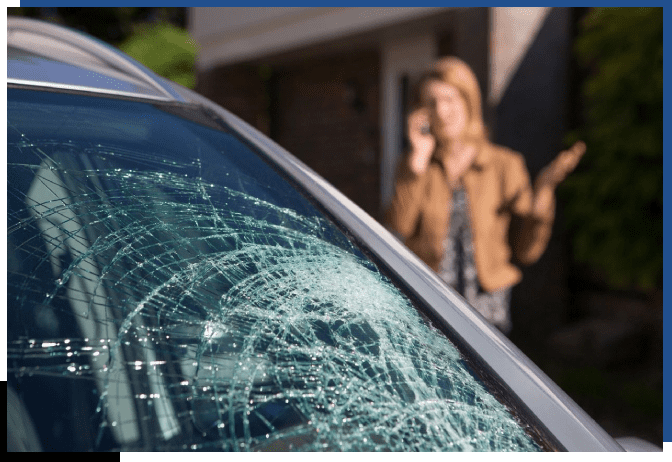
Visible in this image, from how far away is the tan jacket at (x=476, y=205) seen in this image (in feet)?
9.81

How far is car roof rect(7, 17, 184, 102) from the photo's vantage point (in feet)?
3.69

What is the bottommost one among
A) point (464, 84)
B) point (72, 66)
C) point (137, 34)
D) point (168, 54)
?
point (72, 66)

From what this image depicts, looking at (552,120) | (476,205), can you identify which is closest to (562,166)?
(476,205)

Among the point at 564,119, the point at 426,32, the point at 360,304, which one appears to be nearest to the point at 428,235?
the point at 360,304

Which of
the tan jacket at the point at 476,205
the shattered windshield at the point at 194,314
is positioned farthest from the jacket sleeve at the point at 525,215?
the shattered windshield at the point at 194,314

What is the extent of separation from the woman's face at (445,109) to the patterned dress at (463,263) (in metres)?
0.25

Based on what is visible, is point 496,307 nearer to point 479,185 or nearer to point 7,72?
point 479,185

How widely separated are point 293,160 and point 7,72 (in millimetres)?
486

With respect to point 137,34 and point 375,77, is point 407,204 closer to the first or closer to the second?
point 375,77

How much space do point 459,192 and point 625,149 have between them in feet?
5.07

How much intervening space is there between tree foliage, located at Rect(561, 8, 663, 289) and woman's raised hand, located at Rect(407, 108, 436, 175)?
1498mm

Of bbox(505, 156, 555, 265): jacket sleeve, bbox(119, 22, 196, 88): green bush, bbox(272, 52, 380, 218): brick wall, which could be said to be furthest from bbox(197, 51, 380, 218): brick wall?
bbox(505, 156, 555, 265): jacket sleeve

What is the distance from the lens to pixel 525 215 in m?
3.06

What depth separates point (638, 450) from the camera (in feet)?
3.45
